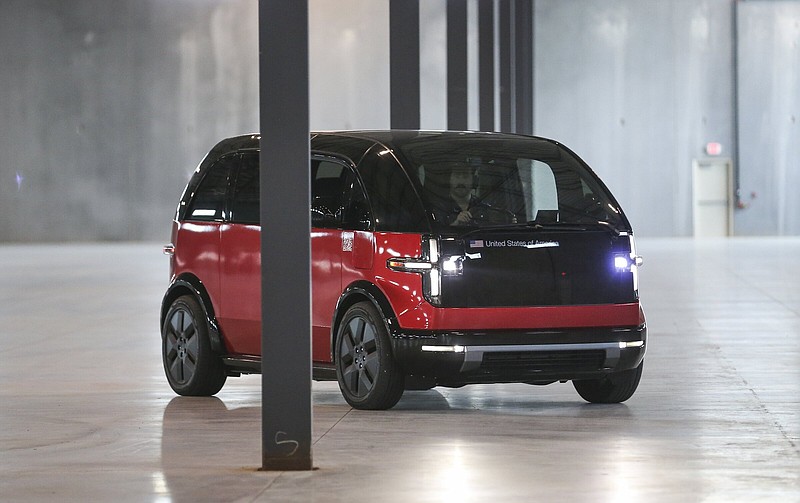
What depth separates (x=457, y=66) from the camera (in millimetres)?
Answer: 17734

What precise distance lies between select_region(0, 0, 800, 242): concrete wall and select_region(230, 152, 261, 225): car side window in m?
33.5

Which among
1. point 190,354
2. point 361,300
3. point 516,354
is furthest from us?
point 190,354

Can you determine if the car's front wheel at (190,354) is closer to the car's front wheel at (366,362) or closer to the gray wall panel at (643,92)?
the car's front wheel at (366,362)

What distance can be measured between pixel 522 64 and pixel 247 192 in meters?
15.0

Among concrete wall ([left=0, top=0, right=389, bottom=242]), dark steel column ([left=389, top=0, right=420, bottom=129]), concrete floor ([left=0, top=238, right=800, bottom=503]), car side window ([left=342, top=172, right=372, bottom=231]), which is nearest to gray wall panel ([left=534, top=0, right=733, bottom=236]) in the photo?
concrete wall ([left=0, top=0, right=389, bottom=242])

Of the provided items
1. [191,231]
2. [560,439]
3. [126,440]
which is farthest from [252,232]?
[560,439]

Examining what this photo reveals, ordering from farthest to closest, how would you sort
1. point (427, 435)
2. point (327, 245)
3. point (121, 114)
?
point (121, 114) → point (327, 245) → point (427, 435)

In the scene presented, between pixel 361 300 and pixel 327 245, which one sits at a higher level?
pixel 327 245

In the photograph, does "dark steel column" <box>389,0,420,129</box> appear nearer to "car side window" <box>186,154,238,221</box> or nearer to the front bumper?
"car side window" <box>186,154,238,221</box>

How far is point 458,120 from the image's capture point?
17609 mm

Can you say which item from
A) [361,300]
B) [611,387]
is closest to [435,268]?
[361,300]

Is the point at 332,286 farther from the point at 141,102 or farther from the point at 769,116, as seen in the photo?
the point at 769,116

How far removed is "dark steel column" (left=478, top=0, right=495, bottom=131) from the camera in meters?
20.4

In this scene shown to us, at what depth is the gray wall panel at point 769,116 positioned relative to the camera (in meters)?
43.5
